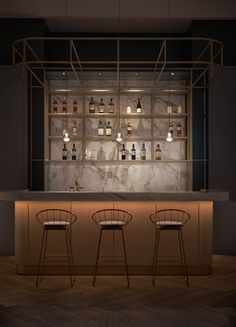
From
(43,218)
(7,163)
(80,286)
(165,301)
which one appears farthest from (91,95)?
(165,301)

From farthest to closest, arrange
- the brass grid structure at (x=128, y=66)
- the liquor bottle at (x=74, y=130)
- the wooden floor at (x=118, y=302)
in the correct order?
the liquor bottle at (x=74, y=130) → the brass grid structure at (x=128, y=66) → the wooden floor at (x=118, y=302)

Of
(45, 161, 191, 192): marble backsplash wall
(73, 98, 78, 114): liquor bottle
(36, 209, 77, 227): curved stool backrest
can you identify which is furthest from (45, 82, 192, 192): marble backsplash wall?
(36, 209, 77, 227): curved stool backrest

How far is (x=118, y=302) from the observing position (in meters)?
4.86

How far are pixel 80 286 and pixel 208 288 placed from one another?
1.43m

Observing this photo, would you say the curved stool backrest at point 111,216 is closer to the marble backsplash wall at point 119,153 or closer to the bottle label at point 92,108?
the marble backsplash wall at point 119,153

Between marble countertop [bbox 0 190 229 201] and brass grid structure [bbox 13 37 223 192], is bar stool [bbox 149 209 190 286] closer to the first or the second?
marble countertop [bbox 0 190 229 201]

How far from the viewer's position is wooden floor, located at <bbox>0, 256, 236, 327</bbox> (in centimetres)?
427

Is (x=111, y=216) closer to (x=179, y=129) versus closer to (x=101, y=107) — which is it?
(x=101, y=107)

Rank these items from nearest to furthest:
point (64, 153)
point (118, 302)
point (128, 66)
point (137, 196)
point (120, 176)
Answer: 1. point (118, 302)
2. point (137, 196)
3. point (64, 153)
4. point (120, 176)
5. point (128, 66)

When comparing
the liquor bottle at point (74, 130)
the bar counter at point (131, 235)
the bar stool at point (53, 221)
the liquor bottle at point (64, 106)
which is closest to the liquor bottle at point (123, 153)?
the liquor bottle at point (74, 130)

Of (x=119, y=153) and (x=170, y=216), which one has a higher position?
(x=119, y=153)

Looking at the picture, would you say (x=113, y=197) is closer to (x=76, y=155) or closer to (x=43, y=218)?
(x=43, y=218)

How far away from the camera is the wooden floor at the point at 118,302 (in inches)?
168

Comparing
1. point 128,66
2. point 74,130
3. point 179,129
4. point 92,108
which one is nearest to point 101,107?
point 92,108
